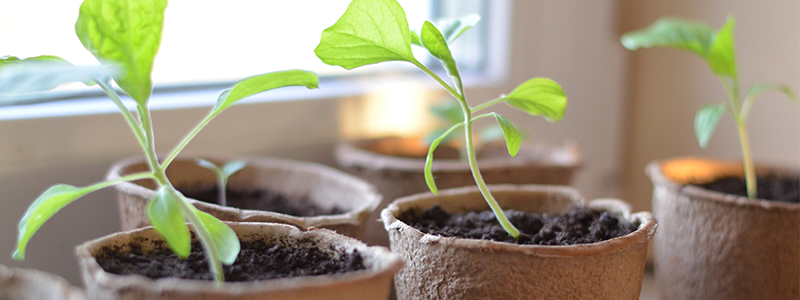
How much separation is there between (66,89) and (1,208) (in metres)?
0.20

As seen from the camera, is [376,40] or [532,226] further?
[532,226]

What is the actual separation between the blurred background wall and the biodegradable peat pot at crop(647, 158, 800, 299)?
0.30 m

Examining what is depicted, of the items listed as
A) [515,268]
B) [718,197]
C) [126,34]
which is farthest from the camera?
[718,197]

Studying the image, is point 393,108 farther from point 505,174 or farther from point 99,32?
point 99,32

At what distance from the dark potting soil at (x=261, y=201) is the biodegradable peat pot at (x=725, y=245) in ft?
1.60

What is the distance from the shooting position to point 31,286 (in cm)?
46

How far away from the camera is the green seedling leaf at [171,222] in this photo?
49 centimetres

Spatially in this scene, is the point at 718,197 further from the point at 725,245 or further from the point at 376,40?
the point at 376,40

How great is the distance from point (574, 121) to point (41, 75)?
55.0 inches

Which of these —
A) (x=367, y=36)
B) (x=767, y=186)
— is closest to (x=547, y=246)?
(x=367, y=36)

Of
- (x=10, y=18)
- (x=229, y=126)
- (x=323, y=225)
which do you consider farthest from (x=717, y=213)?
(x=10, y=18)

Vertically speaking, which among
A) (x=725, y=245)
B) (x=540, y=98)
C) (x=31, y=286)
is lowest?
(x=725, y=245)

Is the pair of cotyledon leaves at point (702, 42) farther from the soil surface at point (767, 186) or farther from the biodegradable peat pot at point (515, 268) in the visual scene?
the biodegradable peat pot at point (515, 268)

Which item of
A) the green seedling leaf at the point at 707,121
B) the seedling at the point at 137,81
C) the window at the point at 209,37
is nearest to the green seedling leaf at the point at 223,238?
the seedling at the point at 137,81
